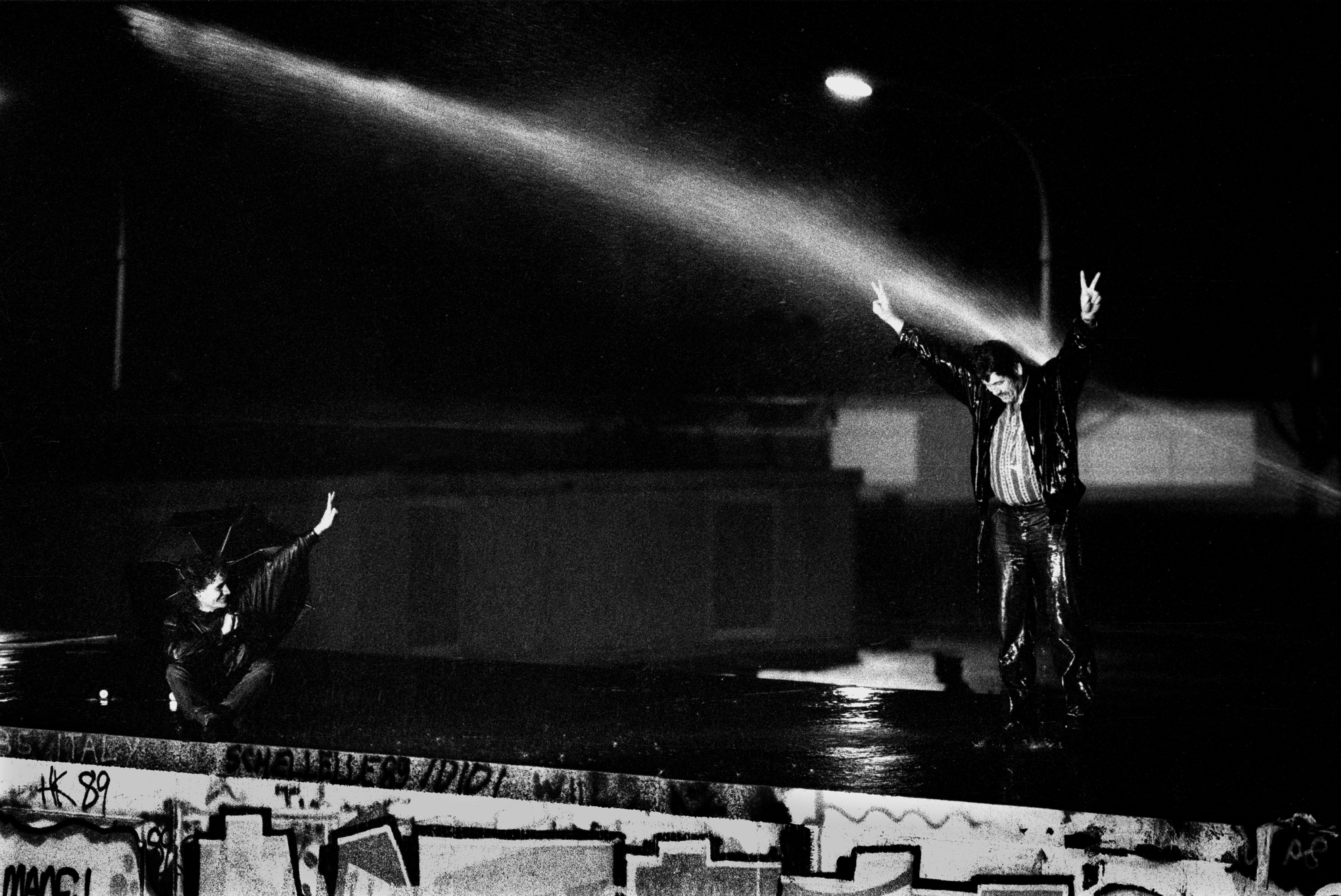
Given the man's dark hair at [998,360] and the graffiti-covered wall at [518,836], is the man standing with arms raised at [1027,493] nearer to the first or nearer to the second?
the man's dark hair at [998,360]

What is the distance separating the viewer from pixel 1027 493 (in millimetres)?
4781

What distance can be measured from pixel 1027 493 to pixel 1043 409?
1.02 ft

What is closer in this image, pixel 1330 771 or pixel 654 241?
pixel 1330 771

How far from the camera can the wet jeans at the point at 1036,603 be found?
4.66 m

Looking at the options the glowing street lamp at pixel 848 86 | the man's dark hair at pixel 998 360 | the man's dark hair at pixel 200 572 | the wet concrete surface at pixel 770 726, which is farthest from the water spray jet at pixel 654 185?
the man's dark hair at pixel 200 572

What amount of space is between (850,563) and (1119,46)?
215 centimetres

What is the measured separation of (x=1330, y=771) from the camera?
4.45 meters

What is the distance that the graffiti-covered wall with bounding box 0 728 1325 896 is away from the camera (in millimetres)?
4434

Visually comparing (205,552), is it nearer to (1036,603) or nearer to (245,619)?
(245,619)

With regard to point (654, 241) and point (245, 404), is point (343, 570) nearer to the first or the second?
point (245, 404)

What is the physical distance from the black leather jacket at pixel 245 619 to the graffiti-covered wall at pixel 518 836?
397 millimetres

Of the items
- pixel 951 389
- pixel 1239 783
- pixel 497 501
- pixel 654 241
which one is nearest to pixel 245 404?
pixel 497 501

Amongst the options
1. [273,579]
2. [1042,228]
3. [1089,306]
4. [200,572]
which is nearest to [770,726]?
[1089,306]

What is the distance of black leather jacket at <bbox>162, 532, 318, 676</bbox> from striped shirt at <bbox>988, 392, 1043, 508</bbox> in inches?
116
